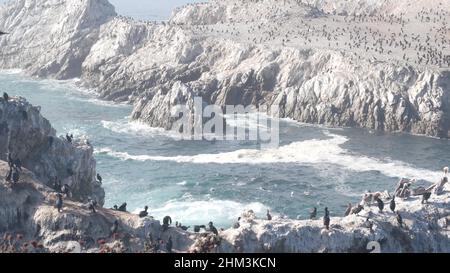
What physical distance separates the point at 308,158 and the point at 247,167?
12108mm

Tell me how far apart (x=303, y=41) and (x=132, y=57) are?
1976 inches

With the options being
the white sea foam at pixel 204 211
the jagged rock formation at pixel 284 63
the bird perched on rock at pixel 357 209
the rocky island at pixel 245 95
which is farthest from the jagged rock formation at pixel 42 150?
the jagged rock formation at pixel 284 63

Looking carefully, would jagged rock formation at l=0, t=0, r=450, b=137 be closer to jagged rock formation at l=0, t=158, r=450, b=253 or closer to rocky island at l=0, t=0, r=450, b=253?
rocky island at l=0, t=0, r=450, b=253

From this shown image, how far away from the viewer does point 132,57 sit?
17212 cm

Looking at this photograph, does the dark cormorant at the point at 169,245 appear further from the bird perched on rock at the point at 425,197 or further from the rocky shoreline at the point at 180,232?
the bird perched on rock at the point at 425,197

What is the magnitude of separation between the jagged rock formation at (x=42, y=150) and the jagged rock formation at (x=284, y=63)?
5655 cm

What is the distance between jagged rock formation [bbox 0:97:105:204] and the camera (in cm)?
6234

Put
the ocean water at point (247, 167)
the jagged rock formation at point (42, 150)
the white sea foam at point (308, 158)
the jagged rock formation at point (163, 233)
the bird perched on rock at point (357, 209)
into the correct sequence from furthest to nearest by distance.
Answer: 1. the white sea foam at point (308, 158)
2. the ocean water at point (247, 167)
3. the jagged rock formation at point (42, 150)
4. the bird perched on rock at point (357, 209)
5. the jagged rock formation at point (163, 233)

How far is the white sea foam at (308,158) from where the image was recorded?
98812 mm

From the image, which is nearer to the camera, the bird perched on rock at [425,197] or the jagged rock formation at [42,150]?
the bird perched on rock at [425,197]

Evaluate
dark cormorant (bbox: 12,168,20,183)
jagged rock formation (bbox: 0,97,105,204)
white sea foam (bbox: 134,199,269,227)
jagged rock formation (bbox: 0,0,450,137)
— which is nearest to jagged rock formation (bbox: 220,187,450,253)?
dark cormorant (bbox: 12,168,20,183)

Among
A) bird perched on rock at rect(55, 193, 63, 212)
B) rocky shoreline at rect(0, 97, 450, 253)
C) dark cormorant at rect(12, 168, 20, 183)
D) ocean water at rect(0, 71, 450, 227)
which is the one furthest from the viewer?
ocean water at rect(0, 71, 450, 227)

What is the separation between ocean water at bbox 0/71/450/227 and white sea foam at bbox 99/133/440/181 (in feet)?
A: 0.58

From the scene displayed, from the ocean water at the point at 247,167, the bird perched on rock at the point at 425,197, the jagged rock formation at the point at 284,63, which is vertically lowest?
the ocean water at the point at 247,167
